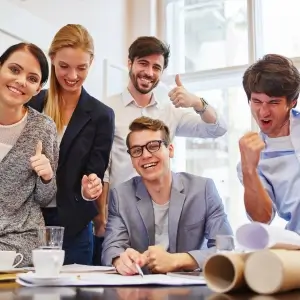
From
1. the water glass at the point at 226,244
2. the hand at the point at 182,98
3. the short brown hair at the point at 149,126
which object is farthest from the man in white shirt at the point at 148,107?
the water glass at the point at 226,244

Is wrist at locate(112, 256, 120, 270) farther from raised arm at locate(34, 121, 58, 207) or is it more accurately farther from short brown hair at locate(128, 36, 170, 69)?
short brown hair at locate(128, 36, 170, 69)

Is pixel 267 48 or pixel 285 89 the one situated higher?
pixel 267 48

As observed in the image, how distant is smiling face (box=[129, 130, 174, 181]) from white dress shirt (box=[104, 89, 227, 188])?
0.43 m

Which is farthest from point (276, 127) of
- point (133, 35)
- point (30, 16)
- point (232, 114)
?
point (133, 35)

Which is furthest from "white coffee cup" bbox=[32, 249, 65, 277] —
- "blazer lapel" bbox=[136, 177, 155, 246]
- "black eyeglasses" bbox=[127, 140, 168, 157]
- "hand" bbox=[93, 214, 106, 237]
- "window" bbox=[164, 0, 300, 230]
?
"window" bbox=[164, 0, 300, 230]

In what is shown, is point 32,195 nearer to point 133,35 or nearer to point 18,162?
point 18,162

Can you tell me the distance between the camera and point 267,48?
3.36m

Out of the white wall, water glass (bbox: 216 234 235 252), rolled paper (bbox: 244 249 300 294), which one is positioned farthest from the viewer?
the white wall

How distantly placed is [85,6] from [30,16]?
0.63 metres

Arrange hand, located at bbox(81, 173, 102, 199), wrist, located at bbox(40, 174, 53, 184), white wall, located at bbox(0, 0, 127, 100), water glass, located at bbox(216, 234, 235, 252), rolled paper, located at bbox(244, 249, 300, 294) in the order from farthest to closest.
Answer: white wall, located at bbox(0, 0, 127, 100) → hand, located at bbox(81, 173, 102, 199) → wrist, located at bbox(40, 174, 53, 184) → water glass, located at bbox(216, 234, 235, 252) → rolled paper, located at bbox(244, 249, 300, 294)

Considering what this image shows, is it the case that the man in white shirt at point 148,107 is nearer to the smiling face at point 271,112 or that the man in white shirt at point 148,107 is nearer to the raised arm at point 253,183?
the smiling face at point 271,112

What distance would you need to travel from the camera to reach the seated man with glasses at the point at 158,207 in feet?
5.45

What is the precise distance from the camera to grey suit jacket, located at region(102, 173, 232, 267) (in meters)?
1.66

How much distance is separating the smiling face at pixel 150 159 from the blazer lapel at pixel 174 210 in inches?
2.7
